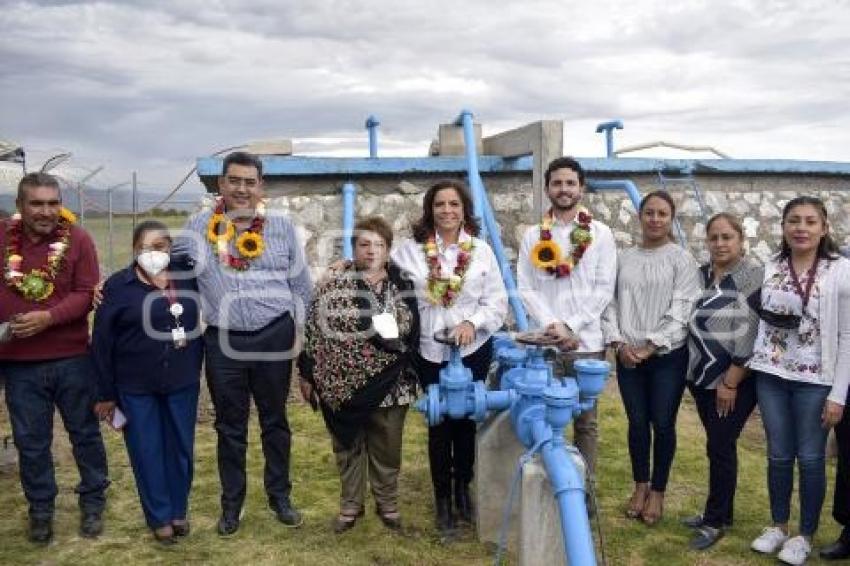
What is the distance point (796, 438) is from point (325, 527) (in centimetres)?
242

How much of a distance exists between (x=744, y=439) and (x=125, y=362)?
4370 mm

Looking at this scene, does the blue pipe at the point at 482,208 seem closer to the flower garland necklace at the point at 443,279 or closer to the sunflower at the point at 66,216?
the flower garland necklace at the point at 443,279

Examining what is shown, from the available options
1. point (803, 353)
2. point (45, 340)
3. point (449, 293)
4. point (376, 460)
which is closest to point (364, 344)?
point (449, 293)

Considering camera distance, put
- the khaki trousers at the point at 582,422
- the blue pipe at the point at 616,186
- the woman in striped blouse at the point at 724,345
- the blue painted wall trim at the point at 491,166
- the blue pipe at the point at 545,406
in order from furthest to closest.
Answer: the blue pipe at the point at 616,186, the blue painted wall trim at the point at 491,166, the khaki trousers at the point at 582,422, the woman in striped blouse at the point at 724,345, the blue pipe at the point at 545,406

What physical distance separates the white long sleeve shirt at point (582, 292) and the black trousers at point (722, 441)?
0.59 meters

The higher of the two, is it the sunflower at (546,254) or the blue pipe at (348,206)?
the blue pipe at (348,206)

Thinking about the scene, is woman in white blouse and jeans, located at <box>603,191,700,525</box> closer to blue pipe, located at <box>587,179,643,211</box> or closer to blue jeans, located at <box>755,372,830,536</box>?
blue jeans, located at <box>755,372,830,536</box>

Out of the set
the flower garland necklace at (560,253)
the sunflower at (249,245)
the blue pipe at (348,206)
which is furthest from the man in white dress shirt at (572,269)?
the blue pipe at (348,206)

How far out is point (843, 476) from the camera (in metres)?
3.62

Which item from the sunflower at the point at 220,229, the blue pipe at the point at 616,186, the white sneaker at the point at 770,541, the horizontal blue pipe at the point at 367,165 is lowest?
the white sneaker at the point at 770,541

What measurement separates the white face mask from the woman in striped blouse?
2600mm

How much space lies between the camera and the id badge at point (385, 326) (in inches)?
138

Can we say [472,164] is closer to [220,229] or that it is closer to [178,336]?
[220,229]

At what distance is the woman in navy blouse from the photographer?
11.7 ft
